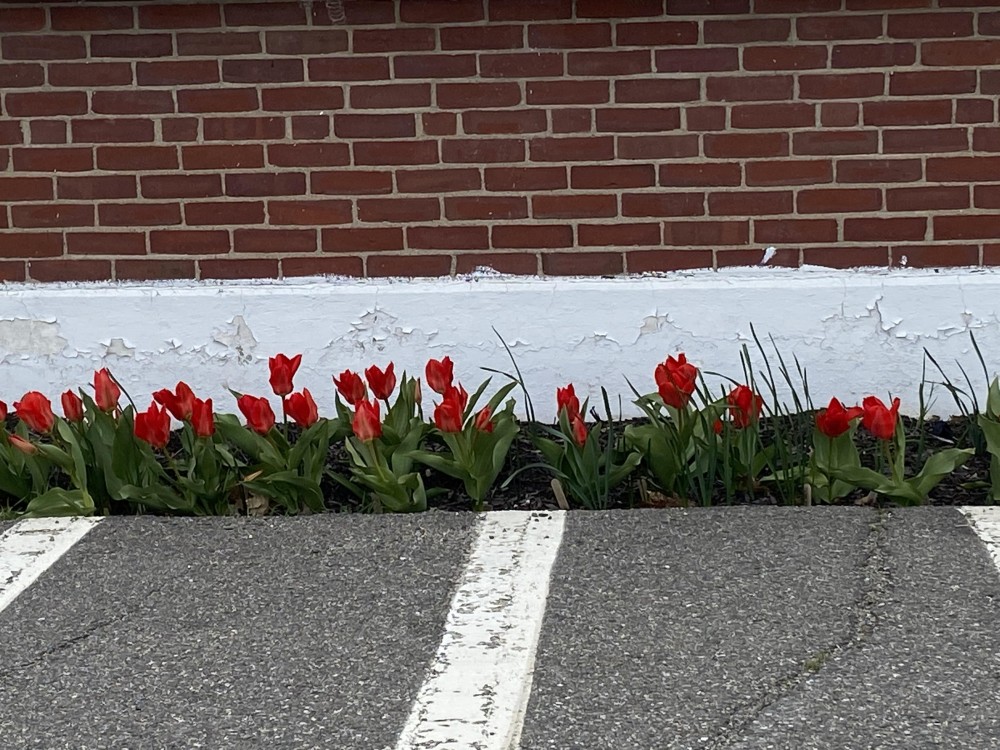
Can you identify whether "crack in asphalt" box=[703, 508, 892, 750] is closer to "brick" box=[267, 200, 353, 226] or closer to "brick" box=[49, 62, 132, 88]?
"brick" box=[267, 200, 353, 226]

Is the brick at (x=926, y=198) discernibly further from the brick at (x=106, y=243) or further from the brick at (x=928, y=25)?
the brick at (x=106, y=243)

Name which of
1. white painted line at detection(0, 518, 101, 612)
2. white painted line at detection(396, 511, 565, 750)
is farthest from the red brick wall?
white painted line at detection(396, 511, 565, 750)

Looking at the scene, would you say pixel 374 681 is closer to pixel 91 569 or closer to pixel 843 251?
pixel 91 569

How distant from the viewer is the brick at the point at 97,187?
3.84 m

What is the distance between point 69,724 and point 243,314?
201 centimetres

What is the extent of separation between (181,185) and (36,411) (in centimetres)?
104

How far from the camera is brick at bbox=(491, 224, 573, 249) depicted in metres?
3.81

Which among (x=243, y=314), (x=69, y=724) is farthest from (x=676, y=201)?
(x=69, y=724)

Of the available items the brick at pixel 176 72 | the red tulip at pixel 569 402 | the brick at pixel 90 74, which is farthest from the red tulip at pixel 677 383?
the brick at pixel 90 74

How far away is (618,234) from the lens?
380 cm

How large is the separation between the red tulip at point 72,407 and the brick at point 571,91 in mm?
1621

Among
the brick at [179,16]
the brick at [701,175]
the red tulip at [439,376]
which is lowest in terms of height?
the red tulip at [439,376]

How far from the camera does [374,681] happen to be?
213 centimetres

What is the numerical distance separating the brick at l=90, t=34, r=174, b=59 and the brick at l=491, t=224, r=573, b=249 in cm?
116
